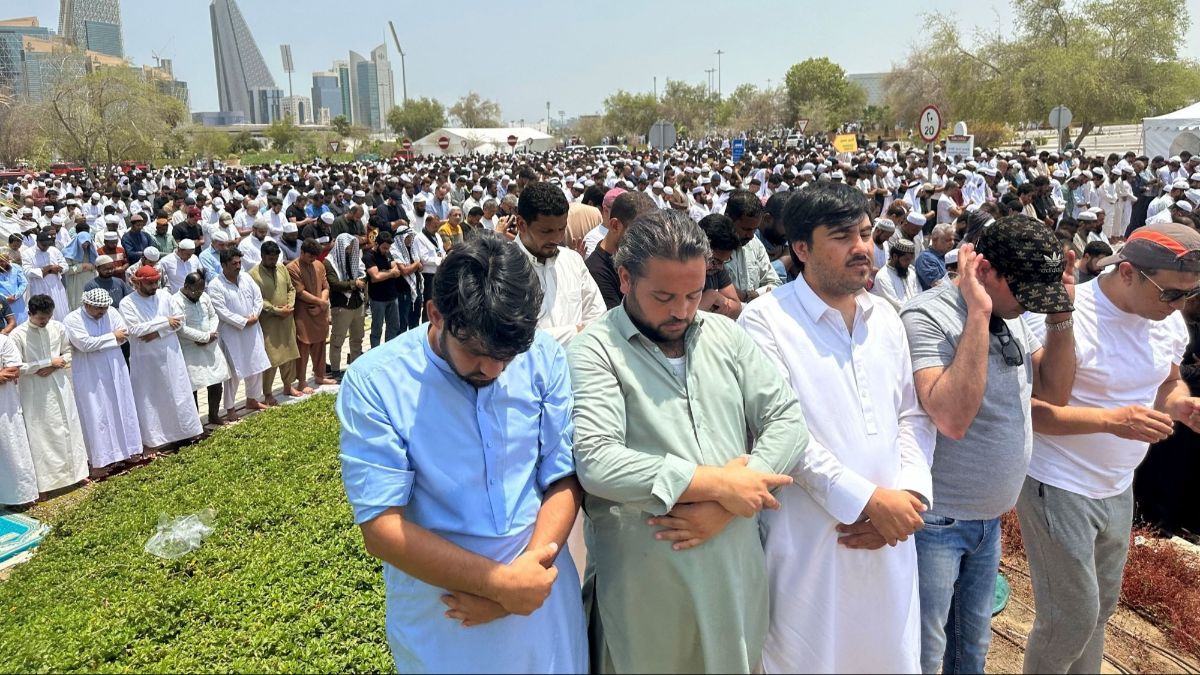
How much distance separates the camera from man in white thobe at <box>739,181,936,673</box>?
2.23m

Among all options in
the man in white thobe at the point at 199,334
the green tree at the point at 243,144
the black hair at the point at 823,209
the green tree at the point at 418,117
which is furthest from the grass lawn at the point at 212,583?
the green tree at the point at 418,117

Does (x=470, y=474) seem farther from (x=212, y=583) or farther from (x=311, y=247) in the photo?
(x=311, y=247)

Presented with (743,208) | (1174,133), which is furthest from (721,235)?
(1174,133)

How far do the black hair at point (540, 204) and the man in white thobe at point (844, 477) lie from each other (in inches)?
52.7

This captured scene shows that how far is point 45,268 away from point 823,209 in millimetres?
11742

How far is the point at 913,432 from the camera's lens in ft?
7.92

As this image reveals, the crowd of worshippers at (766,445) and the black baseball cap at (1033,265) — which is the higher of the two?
the black baseball cap at (1033,265)

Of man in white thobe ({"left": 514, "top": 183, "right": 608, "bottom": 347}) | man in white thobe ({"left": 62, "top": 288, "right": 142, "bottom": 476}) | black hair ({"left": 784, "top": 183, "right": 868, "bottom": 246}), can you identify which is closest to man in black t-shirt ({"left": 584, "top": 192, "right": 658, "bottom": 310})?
man in white thobe ({"left": 514, "top": 183, "right": 608, "bottom": 347})

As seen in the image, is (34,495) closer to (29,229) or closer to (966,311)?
(966,311)

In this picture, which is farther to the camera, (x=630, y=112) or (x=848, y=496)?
(x=630, y=112)

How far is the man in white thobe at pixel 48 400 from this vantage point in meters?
6.07

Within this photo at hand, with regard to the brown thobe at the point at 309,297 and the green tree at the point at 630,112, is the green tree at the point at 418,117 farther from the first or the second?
the brown thobe at the point at 309,297

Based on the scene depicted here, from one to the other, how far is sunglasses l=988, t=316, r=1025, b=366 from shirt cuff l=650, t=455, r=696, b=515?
3.97ft

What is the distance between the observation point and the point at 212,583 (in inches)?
171
